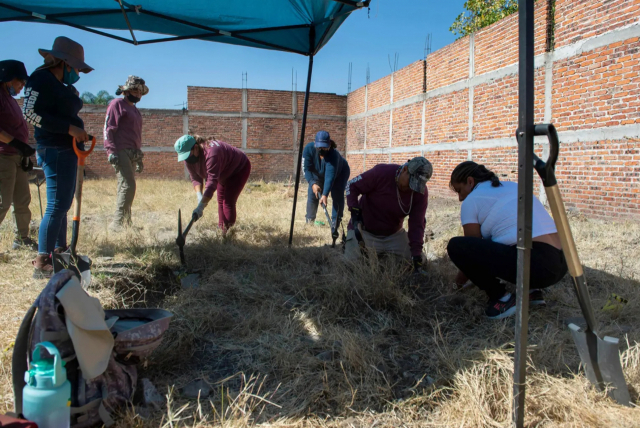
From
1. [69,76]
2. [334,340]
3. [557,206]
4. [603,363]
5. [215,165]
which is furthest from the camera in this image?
[215,165]

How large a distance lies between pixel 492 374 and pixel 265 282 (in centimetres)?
192

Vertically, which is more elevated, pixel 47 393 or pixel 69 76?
pixel 69 76

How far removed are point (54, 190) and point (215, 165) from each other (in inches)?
62.0

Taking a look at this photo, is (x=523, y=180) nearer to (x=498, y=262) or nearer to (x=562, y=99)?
(x=498, y=262)

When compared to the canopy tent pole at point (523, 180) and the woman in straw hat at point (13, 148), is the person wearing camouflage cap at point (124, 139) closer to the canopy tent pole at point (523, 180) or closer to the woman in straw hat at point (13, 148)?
the woman in straw hat at point (13, 148)

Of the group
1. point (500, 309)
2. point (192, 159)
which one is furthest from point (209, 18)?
point (500, 309)

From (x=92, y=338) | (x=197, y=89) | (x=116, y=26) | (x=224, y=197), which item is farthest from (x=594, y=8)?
(x=197, y=89)

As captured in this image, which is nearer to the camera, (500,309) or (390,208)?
(500,309)

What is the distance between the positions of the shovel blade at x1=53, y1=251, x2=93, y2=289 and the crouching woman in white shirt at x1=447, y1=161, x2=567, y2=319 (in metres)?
2.48

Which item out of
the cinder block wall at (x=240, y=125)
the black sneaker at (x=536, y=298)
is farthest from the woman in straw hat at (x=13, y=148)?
the cinder block wall at (x=240, y=125)

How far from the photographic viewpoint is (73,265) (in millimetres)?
2746

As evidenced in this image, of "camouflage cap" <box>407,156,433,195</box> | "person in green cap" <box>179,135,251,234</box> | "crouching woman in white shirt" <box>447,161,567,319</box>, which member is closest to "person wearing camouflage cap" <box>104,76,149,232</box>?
"person in green cap" <box>179,135,251,234</box>

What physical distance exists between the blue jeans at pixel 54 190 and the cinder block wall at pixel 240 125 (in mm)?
13247

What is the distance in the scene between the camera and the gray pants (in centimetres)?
502
